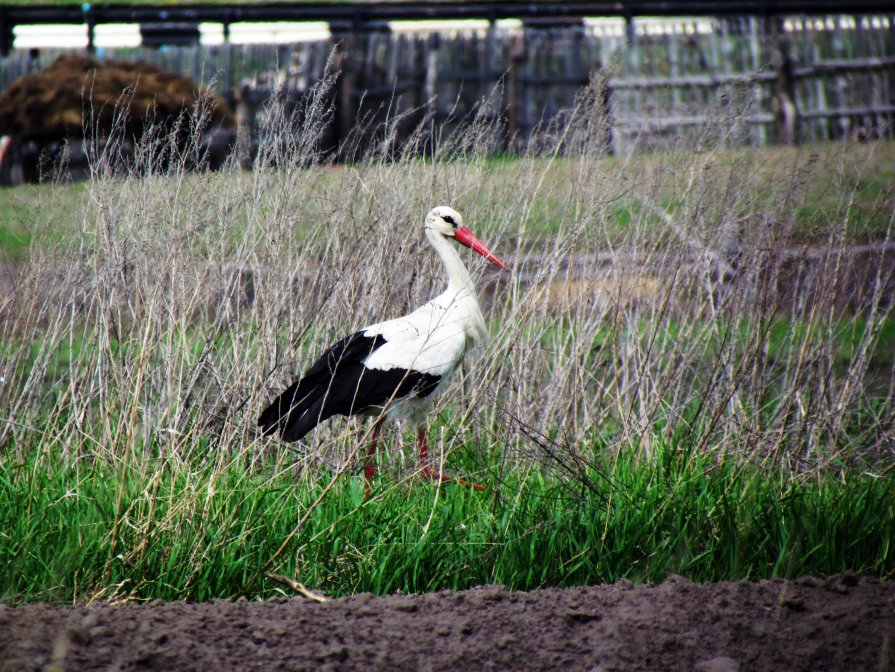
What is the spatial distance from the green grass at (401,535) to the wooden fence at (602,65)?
9.76 metres

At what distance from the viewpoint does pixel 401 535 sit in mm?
3354

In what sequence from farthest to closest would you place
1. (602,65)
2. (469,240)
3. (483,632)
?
(602,65)
(469,240)
(483,632)

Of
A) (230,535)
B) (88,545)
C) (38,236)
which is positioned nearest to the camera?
(88,545)

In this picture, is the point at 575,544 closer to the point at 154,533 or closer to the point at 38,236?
the point at 154,533

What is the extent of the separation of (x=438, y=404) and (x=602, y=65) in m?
9.29

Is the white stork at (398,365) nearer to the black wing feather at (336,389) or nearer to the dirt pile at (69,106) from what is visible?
the black wing feather at (336,389)

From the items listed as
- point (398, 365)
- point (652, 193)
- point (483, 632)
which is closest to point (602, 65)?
point (652, 193)

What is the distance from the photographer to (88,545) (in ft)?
9.99

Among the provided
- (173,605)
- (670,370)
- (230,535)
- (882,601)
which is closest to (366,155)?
(670,370)

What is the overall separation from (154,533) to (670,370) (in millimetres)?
2402

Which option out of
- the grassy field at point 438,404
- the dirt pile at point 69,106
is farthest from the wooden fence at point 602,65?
the grassy field at point 438,404

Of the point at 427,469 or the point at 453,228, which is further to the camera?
the point at 453,228

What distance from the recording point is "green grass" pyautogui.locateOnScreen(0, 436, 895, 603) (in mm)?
3098

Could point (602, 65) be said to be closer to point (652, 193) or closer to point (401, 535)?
point (652, 193)
